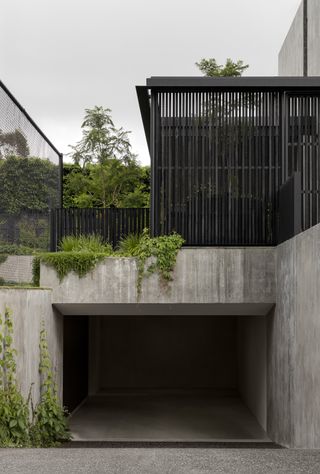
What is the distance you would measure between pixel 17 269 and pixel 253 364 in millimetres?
5965

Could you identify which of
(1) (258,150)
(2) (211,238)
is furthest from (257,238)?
(1) (258,150)

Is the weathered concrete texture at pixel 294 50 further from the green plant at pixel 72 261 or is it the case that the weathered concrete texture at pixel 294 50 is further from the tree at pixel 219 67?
the green plant at pixel 72 261

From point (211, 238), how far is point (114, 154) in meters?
10.8

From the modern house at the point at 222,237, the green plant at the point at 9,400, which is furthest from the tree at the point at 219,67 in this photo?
the green plant at the point at 9,400

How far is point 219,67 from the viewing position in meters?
24.2

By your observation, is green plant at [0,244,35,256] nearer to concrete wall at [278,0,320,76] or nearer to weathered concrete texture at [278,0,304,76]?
concrete wall at [278,0,320,76]

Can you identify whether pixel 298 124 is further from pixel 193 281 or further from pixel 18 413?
pixel 18 413

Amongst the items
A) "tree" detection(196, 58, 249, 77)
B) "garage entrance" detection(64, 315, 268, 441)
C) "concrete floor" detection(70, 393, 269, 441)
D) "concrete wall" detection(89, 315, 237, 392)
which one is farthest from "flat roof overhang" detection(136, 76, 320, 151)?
"tree" detection(196, 58, 249, 77)

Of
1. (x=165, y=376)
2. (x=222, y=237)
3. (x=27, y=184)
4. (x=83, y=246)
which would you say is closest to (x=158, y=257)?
(x=222, y=237)

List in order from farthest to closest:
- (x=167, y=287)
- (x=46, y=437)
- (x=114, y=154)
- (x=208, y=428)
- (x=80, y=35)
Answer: (x=80, y=35) → (x=114, y=154) → (x=208, y=428) → (x=167, y=287) → (x=46, y=437)

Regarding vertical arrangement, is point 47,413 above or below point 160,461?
below

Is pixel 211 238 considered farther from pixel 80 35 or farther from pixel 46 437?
pixel 80 35

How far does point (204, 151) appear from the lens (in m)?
11.2

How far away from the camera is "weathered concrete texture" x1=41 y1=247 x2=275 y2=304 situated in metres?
10.4
